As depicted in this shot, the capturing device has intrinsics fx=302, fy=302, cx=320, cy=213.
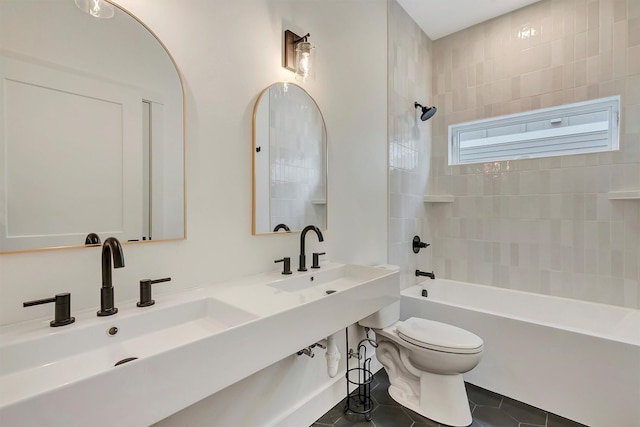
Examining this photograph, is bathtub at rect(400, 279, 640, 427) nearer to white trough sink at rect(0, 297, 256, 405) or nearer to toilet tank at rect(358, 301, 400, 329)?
toilet tank at rect(358, 301, 400, 329)

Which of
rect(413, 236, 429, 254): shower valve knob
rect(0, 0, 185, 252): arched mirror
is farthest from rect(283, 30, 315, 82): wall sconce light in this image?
rect(413, 236, 429, 254): shower valve knob

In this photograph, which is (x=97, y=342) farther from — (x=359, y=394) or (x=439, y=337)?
(x=439, y=337)

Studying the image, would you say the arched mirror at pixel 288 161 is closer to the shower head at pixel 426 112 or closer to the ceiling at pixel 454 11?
the shower head at pixel 426 112

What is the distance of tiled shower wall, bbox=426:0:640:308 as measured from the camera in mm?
2127

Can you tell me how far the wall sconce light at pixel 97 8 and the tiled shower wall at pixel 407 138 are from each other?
74.0 inches

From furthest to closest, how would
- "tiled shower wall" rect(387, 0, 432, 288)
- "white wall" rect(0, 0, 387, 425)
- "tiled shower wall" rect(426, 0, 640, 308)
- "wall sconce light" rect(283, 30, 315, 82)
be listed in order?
"tiled shower wall" rect(387, 0, 432, 288), "tiled shower wall" rect(426, 0, 640, 308), "wall sconce light" rect(283, 30, 315, 82), "white wall" rect(0, 0, 387, 425)

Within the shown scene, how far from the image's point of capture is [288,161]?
1646 millimetres

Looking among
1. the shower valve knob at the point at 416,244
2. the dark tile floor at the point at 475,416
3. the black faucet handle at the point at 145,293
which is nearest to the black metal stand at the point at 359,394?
the dark tile floor at the point at 475,416

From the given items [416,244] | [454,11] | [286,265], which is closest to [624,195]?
[416,244]

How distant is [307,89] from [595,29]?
223cm

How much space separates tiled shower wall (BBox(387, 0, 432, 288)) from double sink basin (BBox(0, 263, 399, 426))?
54.2 inches

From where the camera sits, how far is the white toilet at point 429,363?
164 centimetres

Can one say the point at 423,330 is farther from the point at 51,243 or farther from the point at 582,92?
the point at 582,92

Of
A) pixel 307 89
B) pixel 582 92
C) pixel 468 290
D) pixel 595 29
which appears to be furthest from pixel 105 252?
pixel 595 29
